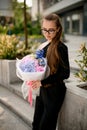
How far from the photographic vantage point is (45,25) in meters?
3.03

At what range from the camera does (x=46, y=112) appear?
3158 millimetres

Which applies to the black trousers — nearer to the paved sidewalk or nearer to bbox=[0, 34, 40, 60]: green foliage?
the paved sidewalk

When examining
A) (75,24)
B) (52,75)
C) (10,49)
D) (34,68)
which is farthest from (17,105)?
(75,24)

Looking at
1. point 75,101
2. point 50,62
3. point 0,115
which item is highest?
point 50,62

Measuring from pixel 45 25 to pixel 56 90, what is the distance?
0.75 metres

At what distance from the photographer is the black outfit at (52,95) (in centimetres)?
304

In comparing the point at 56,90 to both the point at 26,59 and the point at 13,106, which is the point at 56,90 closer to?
the point at 26,59

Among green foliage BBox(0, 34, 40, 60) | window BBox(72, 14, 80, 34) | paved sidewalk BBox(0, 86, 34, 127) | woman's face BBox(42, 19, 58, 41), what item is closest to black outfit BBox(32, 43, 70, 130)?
woman's face BBox(42, 19, 58, 41)

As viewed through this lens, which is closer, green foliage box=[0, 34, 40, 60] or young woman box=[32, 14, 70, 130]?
young woman box=[32, 14, 70, 130]

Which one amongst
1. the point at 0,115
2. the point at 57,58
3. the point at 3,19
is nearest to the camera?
the point at 57,58

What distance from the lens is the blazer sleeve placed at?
3.01 meters

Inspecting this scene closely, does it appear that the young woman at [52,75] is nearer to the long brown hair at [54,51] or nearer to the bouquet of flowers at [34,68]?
the long brown hair at [54,51]

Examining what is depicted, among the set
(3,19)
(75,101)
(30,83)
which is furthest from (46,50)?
(3,19)

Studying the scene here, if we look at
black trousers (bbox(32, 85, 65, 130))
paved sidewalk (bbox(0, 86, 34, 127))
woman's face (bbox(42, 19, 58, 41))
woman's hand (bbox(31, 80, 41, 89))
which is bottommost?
paved sidewalk (bbox(0, 86, 34, 127))
